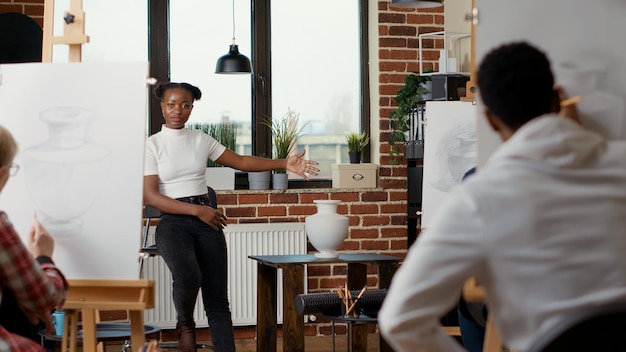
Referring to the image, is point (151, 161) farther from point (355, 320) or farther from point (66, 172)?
point (66, 172)

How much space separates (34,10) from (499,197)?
15.0ft

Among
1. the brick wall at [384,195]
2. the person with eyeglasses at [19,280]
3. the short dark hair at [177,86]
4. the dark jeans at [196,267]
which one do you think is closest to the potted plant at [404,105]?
the brick wall at [384,195]

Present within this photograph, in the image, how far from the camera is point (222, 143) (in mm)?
5895

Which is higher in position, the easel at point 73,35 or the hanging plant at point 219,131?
the easel at point 73,35

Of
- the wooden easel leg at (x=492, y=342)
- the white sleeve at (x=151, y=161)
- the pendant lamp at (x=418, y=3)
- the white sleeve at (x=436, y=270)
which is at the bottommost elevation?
the wooden easel leg at (x=492, y=342)

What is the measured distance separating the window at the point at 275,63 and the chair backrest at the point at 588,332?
181 inches

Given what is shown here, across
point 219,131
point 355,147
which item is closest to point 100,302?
point 219,131

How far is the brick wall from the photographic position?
5.90 metres

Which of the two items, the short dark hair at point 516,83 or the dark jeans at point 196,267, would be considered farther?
the dark jeans at point 196,267

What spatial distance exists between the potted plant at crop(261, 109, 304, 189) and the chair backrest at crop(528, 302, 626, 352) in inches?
171

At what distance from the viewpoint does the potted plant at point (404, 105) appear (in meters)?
5.65

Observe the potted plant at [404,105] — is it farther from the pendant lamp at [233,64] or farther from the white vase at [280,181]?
the pendant lamp at [233,64]

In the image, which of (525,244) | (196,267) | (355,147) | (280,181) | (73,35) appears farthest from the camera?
(355,147)

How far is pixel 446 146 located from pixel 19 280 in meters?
3.02
